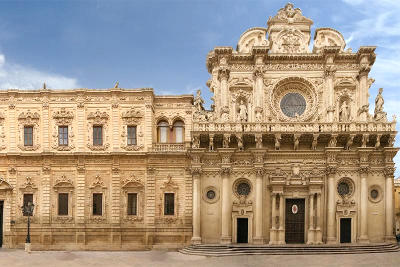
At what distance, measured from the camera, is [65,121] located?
29828mm

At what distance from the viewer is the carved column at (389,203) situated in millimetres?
27141

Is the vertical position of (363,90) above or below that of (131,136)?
above

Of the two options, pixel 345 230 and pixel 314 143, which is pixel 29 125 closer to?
pixel 314 143

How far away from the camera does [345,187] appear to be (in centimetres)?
2808

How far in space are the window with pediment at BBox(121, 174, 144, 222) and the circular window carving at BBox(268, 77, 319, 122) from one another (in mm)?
11343

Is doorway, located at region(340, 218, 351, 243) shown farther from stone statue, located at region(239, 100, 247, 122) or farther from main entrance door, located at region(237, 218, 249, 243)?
stone statue, located at region(239, 100, 247, 122)

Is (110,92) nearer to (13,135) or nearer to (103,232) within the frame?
(13,135)

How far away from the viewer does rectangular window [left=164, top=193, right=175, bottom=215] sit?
96.4 ft

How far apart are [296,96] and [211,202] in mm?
10151

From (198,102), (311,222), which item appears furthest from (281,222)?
(198,102)

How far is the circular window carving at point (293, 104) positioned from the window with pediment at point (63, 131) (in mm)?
16016

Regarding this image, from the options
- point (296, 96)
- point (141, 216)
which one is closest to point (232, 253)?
point (141, 216)

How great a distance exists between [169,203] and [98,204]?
5.32m

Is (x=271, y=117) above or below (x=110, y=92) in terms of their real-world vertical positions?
below
